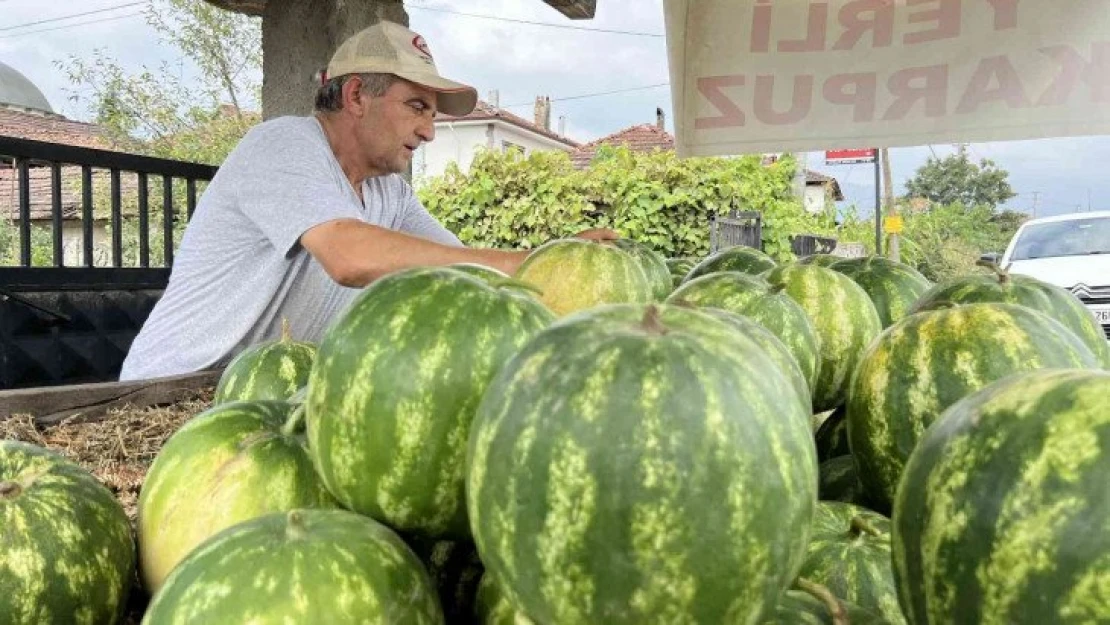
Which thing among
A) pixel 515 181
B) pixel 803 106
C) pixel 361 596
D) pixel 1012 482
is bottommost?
pixel 361 596

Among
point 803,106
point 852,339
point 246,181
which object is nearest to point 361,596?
point 852,339

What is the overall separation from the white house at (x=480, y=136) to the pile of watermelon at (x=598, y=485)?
29.1 m

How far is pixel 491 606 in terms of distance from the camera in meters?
1.15

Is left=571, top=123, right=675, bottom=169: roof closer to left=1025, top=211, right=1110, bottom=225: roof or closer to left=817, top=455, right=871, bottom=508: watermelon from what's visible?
left=1025, top=211, right=1110, bottom=225: roof

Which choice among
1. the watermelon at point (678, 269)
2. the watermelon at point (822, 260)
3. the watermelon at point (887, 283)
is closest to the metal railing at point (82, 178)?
the watermelon at point (678, 269)

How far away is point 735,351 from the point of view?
97 centimetres

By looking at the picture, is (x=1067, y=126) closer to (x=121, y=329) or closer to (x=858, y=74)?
(x=858, y=74)

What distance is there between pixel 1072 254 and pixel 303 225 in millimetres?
12148

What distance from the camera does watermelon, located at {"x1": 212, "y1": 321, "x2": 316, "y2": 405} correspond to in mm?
1916

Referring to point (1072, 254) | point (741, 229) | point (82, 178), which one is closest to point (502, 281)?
point (82, 178)

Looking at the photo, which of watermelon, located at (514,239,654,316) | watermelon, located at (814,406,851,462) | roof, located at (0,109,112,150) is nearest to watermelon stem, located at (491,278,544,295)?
watermelon, located at (514,239,654,316)

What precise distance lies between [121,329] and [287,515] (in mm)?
3947

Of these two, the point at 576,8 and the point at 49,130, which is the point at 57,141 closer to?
the point at 49,130

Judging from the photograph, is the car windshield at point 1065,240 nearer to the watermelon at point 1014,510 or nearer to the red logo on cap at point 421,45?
the red logo on cap at point 421,45
